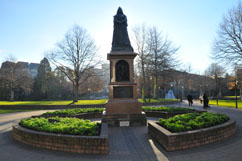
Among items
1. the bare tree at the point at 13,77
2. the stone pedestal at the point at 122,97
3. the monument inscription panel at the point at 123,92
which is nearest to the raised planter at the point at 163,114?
the stone pedestal at the point at 122,97

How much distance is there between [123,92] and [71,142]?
5025 millimetres

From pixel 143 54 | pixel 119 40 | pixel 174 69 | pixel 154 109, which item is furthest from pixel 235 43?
pixel 119 40

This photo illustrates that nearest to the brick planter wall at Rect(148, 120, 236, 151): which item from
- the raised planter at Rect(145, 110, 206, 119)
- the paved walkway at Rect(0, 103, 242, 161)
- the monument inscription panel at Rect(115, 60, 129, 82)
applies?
the paved walkway at Rect(0, 103, 242, 161)

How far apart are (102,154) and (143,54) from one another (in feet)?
95.3

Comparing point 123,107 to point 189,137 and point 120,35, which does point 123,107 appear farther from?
point 120,35

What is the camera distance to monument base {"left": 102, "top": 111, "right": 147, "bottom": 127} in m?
9.29

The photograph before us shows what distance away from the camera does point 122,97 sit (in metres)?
9.76

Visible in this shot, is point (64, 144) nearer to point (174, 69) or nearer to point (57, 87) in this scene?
point (174, 69)

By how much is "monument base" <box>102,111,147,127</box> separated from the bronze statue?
168 inches

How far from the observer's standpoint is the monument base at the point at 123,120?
9.29m

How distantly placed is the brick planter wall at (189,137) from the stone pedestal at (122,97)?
2.91 m

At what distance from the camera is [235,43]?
77.9 feet

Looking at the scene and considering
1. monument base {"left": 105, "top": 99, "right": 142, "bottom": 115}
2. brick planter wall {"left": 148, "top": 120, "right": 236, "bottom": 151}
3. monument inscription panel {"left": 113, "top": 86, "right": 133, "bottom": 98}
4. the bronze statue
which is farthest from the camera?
the bronze statue

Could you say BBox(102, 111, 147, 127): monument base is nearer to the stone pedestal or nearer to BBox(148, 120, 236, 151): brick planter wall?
the stone pedestal
